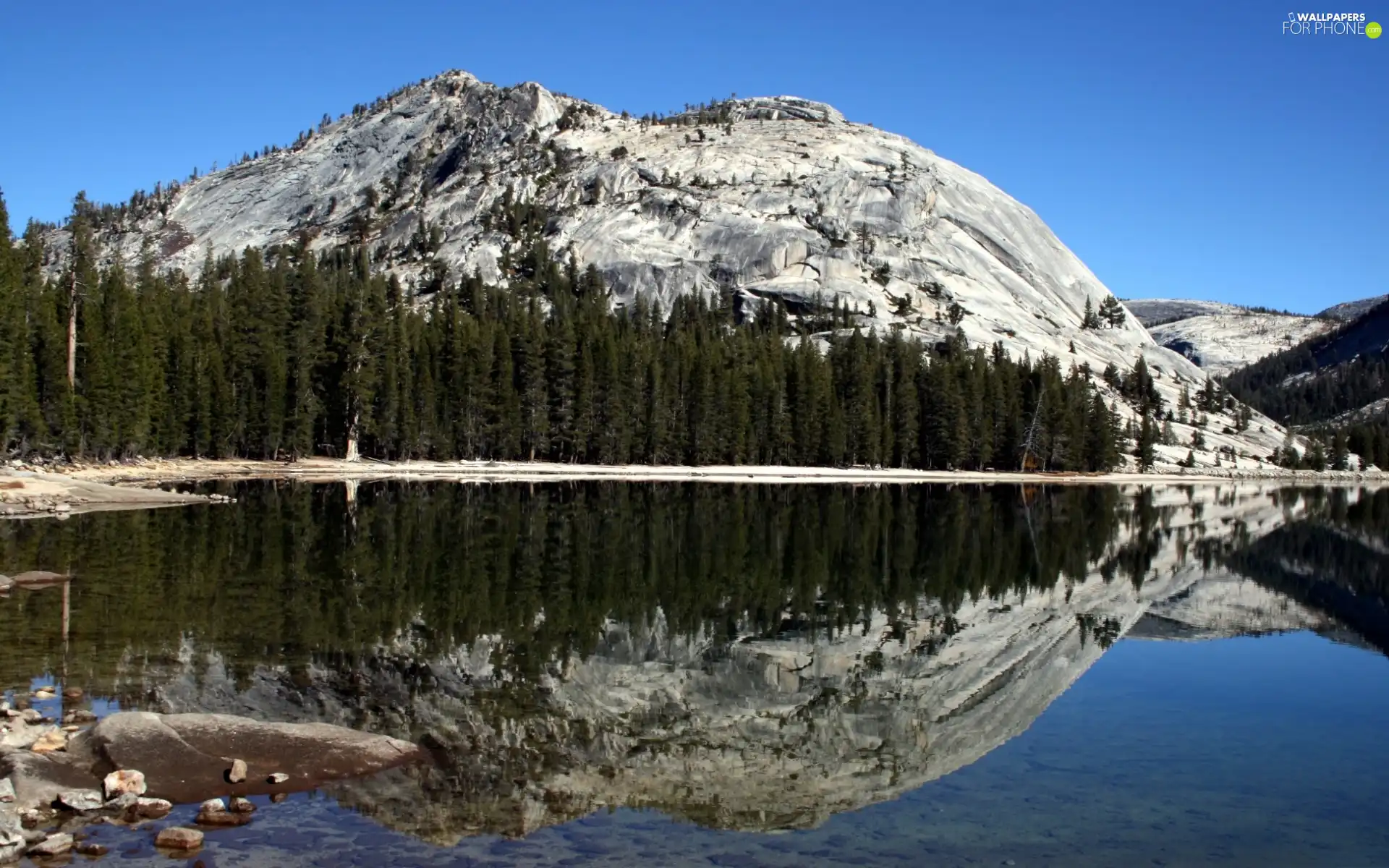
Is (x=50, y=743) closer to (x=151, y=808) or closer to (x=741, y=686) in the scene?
(x=151, y=808)

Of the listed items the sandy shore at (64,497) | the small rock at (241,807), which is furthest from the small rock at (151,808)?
the sandy shore at (64,497)

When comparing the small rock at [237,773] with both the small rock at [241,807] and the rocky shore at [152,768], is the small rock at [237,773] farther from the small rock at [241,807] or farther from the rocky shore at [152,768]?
the small rock at [241,807]

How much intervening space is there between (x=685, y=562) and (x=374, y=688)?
21.9 metres

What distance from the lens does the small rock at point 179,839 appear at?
12.6 metres

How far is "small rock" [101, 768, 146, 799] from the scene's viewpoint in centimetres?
1391

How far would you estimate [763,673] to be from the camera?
23891 millimetres

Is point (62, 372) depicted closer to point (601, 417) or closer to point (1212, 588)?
point (601, 417)

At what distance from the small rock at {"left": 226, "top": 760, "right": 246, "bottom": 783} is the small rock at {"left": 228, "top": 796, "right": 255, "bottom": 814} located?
83cm

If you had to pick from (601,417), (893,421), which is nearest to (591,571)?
(601,417)

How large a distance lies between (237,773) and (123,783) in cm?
142

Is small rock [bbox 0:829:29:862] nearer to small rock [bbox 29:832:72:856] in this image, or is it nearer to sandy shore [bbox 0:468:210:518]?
small rock [bbox 29:832:72:856]

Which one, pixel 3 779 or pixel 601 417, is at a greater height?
pixel 601 417

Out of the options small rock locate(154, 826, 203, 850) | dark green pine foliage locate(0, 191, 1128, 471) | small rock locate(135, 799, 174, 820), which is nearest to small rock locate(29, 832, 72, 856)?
small rock locate(154, 826, 203, 850)

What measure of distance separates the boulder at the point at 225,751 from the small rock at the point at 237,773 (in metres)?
0.06
